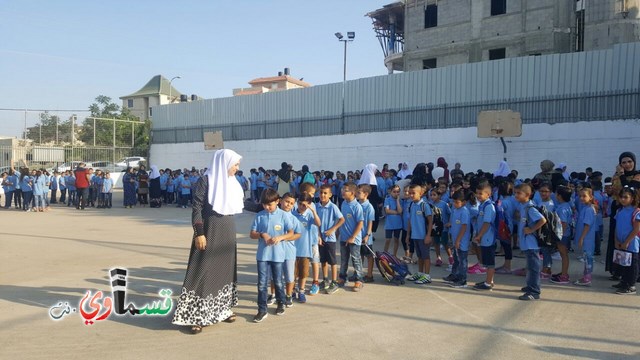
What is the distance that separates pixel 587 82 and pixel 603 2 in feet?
35.3

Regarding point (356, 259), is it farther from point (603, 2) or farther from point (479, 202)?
point (603, 2)

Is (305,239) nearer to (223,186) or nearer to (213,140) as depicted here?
(223,186)

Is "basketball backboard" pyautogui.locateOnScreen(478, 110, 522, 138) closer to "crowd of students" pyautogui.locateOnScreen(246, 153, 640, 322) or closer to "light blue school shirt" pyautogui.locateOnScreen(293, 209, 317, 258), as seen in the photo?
"crowd of students" pyautogui.locateOnScreen(246, 153, 640, 322)

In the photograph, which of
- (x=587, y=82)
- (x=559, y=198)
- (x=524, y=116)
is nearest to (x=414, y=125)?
(x=524, y=116)

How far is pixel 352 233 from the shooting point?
7.33m

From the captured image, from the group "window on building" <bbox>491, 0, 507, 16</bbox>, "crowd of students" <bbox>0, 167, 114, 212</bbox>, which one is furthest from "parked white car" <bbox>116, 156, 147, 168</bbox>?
"window on building" <bbox>491, 0, 507, 16</bbox>

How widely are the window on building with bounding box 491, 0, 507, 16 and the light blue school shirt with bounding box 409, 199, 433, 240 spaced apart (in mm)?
24536

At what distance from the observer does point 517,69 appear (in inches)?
748

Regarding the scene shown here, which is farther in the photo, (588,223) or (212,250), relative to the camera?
(588,223)

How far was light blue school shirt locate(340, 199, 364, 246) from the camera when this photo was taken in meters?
7.29

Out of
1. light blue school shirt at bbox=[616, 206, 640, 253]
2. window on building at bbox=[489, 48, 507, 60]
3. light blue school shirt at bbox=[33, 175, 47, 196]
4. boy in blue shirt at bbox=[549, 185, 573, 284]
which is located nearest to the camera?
light blue school shirt at bbox=[616, 206, 640, 253]

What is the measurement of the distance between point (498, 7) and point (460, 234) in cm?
2546

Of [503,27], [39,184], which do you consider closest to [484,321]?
[39,184]

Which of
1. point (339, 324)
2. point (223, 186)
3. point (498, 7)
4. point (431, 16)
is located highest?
point (431, 16)
